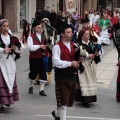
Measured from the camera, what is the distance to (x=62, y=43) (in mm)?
6656

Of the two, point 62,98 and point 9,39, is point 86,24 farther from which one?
point 62,98

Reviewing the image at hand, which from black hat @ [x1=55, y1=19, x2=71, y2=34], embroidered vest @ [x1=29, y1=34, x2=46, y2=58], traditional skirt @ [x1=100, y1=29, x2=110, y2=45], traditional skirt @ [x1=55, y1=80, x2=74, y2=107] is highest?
black hat @ [x1=55, y1=19, x2=71, y2=34]

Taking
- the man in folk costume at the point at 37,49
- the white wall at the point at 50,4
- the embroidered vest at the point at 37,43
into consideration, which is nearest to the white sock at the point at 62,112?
the man in folk costume at the point at 37,49

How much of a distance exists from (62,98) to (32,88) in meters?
3.20

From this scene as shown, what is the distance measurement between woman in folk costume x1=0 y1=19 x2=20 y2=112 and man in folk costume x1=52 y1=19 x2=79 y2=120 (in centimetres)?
145

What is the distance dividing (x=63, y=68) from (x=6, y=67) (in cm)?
163

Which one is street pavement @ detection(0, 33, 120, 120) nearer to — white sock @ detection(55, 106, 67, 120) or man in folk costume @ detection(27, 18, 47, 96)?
man in folk costume @ detection(27, 18, 47, 96)

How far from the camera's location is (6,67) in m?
7.85

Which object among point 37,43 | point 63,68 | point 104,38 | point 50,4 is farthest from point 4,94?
point 50,4

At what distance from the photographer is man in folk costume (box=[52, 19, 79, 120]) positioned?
659 centimetres

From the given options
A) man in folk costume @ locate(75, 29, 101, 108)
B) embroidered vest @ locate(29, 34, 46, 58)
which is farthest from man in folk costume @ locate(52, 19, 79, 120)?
embroidered vest @ locate(29, 34, 46, 58)

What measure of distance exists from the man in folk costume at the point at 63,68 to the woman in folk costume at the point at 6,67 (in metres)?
1.45

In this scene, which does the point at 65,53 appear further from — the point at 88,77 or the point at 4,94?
the point at 88,77

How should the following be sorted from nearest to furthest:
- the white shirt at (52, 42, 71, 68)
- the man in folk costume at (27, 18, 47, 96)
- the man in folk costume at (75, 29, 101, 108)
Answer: the white shirt at (52, 42, 71, 68), the man in folk costume at (75, 29, 101, 108), the man in folk costume at (27, 18, 47, 96)
